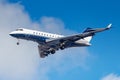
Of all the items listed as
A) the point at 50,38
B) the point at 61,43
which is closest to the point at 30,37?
the point at 50,38

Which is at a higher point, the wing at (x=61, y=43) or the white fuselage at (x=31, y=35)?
the white fuselage at (x=31, y=35)

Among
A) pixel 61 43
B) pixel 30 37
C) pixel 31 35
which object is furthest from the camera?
pixel 61 43

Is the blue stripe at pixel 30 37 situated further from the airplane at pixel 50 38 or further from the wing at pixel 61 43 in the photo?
the wing at pixel 61 43

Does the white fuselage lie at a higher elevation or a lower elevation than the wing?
higher

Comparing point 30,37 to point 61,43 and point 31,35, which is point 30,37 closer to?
point 31,35

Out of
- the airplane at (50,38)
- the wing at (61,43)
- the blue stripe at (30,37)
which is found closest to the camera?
the wing at (61,43)

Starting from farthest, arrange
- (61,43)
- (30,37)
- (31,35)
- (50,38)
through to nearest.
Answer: (50,38)
(61,43)
(31,35)
(30,37)

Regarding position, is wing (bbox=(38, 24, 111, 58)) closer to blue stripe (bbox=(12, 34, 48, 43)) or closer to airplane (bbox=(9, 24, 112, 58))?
airplane (bbox=(9, 24, 112, 58))

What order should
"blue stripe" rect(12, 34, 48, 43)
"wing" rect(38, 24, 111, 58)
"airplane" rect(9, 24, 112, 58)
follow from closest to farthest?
"wing" rect(38, 24, 111, 58)
"blue stripe" rect(12, 34, 48, 43)
"airplane" rect(9, 24, 112, 58)

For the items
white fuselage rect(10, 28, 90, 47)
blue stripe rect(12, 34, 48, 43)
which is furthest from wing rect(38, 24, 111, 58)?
blue stripe rect(12, 34, 48, 43)

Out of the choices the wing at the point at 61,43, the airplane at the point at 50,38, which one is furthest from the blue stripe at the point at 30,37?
the wing at the point at 61,43

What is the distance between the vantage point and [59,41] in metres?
141

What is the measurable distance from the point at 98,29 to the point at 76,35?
7.98m

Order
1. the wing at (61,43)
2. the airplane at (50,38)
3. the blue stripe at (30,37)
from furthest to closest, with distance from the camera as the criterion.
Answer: the airplane at (50,38)
the blue stripe at (30,37)
the wing at (61,43)
